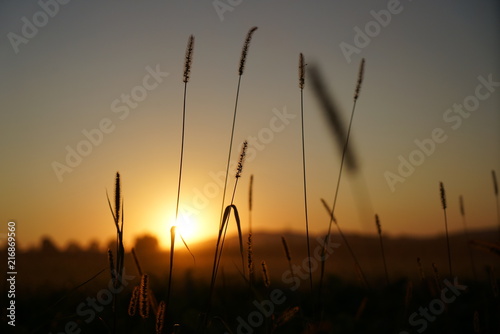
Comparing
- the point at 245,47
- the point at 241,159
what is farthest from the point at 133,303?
the point at 245,47

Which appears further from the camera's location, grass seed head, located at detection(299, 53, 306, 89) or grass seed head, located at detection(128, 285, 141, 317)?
grass seed head, located at detection(299, 53, 306, 89)

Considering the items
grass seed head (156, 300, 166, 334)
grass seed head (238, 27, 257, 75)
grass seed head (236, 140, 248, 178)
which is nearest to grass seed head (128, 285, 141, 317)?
grass seed head (156, 300, 166, 334)

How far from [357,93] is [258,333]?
1106 mm

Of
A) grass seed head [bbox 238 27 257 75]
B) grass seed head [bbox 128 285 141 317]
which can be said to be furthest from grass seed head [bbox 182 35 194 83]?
grass seed head [bbox 128 285 141 317]

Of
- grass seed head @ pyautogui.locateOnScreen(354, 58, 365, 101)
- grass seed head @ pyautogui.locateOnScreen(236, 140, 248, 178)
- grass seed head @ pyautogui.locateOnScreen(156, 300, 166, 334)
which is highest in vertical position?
grass seed head @ pyautogui.locateOnScreen(354, 58, 365, 101)

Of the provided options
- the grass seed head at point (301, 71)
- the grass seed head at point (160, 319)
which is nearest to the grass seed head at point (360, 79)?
the grass seed head at point (301, 71)

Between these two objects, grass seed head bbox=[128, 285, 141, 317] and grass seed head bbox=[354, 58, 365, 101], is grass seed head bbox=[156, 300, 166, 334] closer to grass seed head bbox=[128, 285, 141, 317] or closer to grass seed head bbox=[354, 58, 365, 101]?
grass seed head bbox=[128, 285, 141, 317]

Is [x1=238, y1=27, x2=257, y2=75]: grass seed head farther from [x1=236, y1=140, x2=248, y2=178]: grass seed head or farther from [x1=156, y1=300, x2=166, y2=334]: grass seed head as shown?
[x1=156, y1=300, x2=166, y2=334]: grass seed head

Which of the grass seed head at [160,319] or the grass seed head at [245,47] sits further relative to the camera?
the grass seed head at [245,47]

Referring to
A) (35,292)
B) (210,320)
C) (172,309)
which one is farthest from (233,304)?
(35,292)

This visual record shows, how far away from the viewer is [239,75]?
6.18ft

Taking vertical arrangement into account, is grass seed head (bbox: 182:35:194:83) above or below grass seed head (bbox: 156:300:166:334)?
above

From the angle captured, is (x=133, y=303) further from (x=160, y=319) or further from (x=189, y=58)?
(x=189, y=58)

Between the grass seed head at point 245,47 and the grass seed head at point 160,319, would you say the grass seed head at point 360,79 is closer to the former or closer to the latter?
the grass seed head at point 245,47
